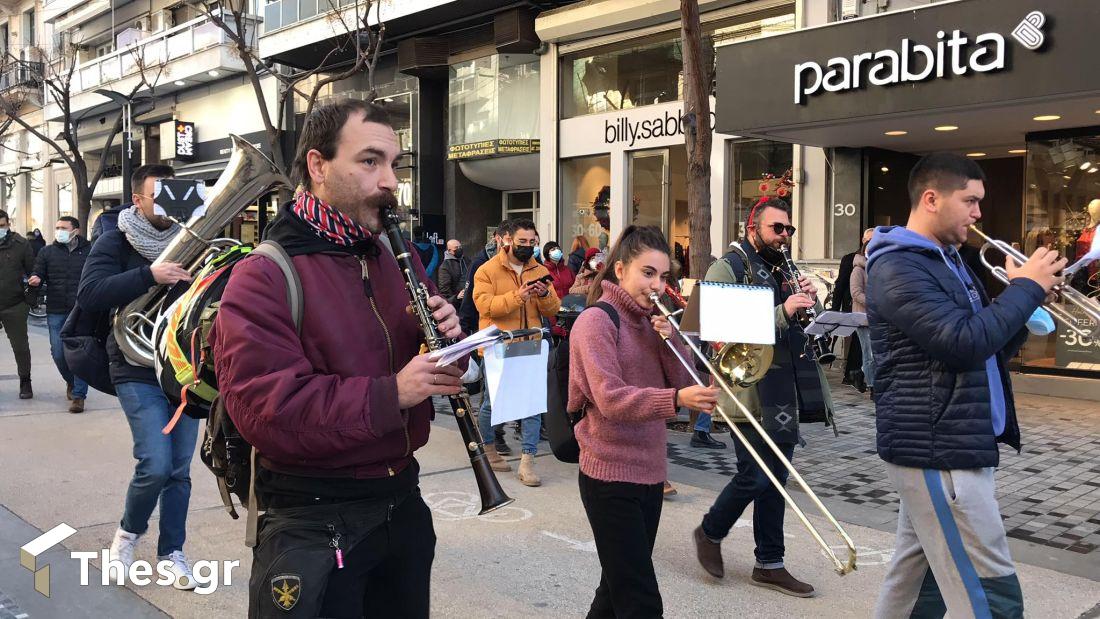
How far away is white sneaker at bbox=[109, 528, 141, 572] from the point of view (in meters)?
4.50

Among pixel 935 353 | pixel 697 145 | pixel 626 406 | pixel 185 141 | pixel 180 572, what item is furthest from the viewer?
pixel 185 141

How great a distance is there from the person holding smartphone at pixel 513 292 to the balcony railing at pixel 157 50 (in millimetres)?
18160

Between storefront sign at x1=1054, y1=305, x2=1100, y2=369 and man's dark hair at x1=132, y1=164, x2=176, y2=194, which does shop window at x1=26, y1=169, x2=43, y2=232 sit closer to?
man's dark hair at x1=132, y1=164, x2=176, y2=194

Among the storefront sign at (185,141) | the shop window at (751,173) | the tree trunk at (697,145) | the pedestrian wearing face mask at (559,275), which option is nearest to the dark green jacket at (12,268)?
the pedestrian wearing face mask at (559,275)

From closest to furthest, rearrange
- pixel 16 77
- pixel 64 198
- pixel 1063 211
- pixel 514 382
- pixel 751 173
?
pixel 514 382, pixel 1063 211, pixel 751 173, pixel 16 77, pixel 64 198

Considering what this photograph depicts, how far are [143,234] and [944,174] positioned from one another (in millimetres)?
3701

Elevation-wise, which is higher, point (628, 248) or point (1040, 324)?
point (628, 248)

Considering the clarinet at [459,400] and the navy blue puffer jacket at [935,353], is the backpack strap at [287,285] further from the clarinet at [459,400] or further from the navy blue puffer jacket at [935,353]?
the navy blue puffer jacket at [935,353]

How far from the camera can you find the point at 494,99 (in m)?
18.3

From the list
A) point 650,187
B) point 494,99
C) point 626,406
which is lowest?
point 626,406

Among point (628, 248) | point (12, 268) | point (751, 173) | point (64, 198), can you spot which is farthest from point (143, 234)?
point (64, 198)

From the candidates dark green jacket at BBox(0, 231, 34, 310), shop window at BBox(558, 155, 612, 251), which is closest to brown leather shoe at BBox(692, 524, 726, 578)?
dark green jacket at BBox(0, 231, 34, 310)

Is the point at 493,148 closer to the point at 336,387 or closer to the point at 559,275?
the point at 559,275

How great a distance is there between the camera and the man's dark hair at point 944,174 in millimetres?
3070
